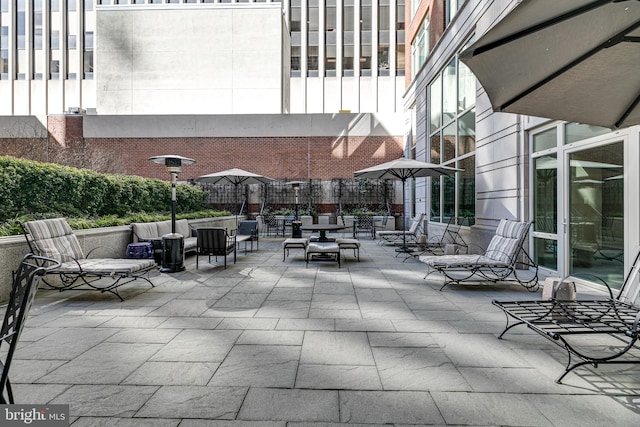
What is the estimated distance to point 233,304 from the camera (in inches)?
178

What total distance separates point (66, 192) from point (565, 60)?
27.0 ft

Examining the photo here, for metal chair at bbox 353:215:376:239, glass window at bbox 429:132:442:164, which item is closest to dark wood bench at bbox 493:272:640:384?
glass window at bbox 429:132:442:164

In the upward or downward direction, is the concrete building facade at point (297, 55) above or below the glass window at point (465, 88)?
above

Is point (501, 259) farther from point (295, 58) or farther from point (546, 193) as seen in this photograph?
point (295, 58)

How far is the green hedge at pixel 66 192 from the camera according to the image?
5.86 m

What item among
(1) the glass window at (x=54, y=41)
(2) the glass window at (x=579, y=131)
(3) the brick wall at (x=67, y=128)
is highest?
(1) the glass window at (x=54, y=41)

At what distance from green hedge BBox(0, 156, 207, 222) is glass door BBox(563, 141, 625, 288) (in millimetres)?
8917

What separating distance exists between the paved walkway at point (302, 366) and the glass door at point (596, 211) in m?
1.81

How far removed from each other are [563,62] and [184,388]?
3410 mm

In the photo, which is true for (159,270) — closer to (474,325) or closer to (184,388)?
(184,388)

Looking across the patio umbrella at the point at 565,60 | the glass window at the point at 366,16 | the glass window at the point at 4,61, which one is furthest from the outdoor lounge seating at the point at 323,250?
the glass window at the point at 4,61

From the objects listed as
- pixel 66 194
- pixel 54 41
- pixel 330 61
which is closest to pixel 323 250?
pixel 66 194

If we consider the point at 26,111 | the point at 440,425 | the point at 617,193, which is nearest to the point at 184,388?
the point at 440,425

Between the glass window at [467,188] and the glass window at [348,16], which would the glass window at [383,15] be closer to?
the glass window at [348,16]
